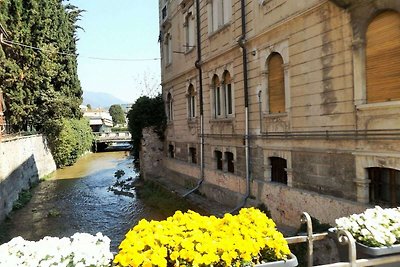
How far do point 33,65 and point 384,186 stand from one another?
28.5 meters

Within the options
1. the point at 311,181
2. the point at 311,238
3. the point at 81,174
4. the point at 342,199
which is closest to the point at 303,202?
the point at 311,181

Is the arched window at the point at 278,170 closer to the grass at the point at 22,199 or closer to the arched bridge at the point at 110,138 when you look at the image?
the grass at the point at 22,199

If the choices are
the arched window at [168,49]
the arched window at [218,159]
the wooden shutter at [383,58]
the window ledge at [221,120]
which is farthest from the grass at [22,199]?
the wooden shutter at [383,58]

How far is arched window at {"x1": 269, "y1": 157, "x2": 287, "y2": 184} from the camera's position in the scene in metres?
11.4

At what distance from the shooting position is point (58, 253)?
2.95m

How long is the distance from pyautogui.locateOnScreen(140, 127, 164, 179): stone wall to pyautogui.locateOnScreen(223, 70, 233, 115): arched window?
10088mm

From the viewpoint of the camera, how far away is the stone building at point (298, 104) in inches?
306

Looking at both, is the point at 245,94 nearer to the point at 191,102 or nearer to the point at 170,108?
the point at 191,102

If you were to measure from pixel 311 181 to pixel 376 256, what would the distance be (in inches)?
263

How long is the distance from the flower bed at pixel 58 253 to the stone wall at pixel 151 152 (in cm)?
2094

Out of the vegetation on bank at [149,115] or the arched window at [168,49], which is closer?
the arched window at [168,49]

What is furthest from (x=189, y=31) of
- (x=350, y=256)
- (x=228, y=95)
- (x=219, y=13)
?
(x=350, y=256)

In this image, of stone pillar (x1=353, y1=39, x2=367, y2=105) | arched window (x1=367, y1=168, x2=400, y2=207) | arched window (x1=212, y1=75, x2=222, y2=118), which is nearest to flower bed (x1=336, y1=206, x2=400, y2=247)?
arched window (x1=367, y1=168, x2=400, y2=207)

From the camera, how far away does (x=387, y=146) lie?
7.47 m
